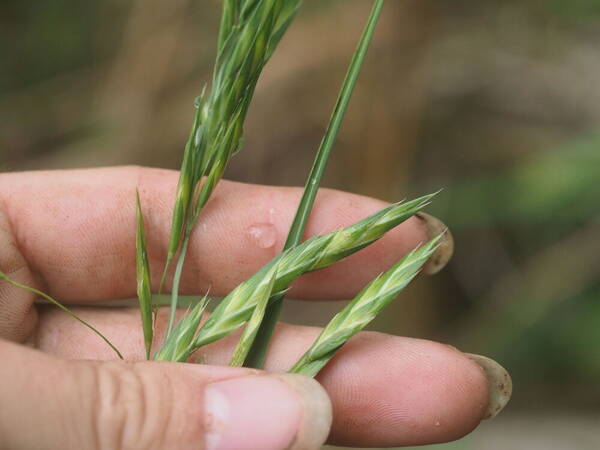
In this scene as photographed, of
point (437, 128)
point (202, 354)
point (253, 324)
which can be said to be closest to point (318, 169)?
point (253, 324)

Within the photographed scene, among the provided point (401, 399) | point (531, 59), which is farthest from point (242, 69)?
point (531, 59)

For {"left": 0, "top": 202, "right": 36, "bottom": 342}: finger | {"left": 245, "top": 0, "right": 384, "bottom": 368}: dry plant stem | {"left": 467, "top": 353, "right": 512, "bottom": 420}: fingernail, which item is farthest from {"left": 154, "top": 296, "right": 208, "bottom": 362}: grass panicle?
{"left": 467, "top": 353, "right": 512, "bottom": 420}: fingernail

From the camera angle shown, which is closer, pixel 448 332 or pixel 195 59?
pixel 448 332

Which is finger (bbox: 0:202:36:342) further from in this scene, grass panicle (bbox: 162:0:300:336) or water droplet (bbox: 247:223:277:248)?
water droplet (bbox: 247:223:277:248)

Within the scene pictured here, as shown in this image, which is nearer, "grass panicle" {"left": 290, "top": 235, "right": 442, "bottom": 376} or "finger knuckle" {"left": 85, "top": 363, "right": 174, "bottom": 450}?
"finger knuckle" {"left": 85, "top": 363, "right": 174, "bottom": 450}

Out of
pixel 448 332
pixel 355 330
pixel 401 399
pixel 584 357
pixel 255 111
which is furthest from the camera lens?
pixel 255 111

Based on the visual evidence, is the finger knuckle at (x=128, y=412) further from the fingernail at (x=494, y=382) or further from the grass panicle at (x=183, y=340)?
the fingernail at (x=494, y=382)

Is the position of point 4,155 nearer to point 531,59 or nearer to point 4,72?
point 4,72
